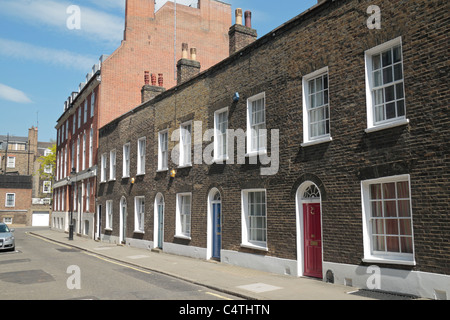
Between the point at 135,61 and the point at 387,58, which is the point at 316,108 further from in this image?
the point at 135,61

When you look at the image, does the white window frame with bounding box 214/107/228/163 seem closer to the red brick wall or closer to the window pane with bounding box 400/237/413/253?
the window pane with bounding box 400/237/413/253

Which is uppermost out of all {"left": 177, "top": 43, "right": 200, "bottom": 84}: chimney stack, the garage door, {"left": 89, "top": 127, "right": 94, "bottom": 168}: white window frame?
{"left": 177, "top": 43, "right": 200, "bottom": 84}: chimney stack

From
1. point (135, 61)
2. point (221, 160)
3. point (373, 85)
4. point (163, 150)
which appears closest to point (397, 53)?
point (373, 85)

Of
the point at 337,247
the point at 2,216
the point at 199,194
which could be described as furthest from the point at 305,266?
the point at 2,216

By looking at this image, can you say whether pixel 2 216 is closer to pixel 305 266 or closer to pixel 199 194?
pixel 199 194

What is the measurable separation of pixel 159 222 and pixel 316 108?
11700 mm

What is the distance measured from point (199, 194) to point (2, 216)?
53393 mm

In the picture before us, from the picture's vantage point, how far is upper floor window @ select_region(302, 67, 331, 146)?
11.2 meters

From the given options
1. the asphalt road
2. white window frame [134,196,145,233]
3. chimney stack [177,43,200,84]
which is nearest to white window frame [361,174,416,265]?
the asphalt road

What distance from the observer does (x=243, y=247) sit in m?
13.9

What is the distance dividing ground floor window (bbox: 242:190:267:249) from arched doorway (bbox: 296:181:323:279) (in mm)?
1713

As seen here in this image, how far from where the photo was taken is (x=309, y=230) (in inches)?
456

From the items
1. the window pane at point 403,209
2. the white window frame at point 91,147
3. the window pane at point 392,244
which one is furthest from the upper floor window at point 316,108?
the white window frame at point 91,147

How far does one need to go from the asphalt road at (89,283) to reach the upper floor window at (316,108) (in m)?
5.10
